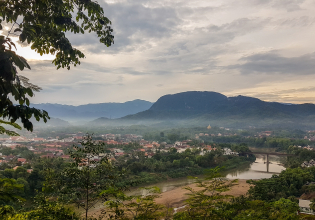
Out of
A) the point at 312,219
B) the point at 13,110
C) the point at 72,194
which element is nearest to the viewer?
the point at 13,110

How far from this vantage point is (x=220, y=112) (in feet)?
470

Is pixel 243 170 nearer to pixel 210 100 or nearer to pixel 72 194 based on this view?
pixel 72 194

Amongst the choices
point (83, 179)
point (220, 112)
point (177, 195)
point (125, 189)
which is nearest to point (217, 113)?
point (220, 112)

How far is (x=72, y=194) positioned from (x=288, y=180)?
18952 mm

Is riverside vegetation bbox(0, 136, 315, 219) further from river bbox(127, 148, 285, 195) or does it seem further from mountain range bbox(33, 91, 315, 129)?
mountain range bbox(33, 91, 315, 129)

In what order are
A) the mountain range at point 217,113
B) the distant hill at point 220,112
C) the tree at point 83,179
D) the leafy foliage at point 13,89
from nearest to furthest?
the leafy foliage at point 13,89
the tree at point 83,179
the mountain range at point 217,113
the distant hill at point 220,112

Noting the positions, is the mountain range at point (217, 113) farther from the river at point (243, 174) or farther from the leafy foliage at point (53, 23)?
the leafy foliage at point (53, 23)

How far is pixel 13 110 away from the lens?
73.2 inches

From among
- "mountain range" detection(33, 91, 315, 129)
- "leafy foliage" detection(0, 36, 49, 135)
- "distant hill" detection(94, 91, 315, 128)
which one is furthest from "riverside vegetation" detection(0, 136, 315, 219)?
"distant hill" detection(94, 91, 315, 128)

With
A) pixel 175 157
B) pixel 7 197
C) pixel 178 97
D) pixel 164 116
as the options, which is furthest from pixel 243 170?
pixel 178 97

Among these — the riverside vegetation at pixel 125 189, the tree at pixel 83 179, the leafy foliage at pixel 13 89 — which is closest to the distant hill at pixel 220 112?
the riverside vegetation at pixel 125 189

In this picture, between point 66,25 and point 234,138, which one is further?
point 234,138

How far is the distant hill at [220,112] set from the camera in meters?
118

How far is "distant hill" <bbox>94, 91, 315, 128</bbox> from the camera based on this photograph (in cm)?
11776
